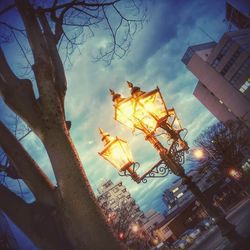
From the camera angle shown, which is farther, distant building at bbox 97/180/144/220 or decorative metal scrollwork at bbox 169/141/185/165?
distant building at bbox 97/180/144/220

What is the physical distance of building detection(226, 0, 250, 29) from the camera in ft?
177

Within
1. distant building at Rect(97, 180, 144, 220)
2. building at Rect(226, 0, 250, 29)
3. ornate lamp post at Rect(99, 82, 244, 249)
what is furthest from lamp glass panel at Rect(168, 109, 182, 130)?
distant building at Rect(97, 180, 144, 220)

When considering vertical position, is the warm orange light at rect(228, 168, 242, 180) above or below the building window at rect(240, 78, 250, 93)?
below

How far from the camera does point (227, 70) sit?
5394 cm

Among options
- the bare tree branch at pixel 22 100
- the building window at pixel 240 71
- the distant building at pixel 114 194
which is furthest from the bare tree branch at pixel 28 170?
the distant building at pixel 114 194

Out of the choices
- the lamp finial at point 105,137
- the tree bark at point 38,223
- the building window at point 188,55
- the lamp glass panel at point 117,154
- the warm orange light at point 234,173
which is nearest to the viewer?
the tree bark at point 38,223

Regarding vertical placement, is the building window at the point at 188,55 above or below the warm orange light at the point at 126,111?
above

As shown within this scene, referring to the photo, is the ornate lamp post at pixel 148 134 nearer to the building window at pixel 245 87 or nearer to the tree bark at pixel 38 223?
the tree bark at pixel 38 223

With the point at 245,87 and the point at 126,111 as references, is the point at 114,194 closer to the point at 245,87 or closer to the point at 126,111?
the point at 245,87

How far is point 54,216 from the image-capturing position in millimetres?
2508

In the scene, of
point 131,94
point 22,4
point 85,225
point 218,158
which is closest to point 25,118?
point 85,225

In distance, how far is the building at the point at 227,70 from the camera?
163 feet

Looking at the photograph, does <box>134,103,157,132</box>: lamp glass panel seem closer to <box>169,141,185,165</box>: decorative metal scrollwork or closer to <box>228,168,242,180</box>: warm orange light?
<box>169,141,185,165</box>: decorative metal scrollwork

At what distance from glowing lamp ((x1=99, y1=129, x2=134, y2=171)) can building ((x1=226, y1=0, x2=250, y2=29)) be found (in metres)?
62.2
